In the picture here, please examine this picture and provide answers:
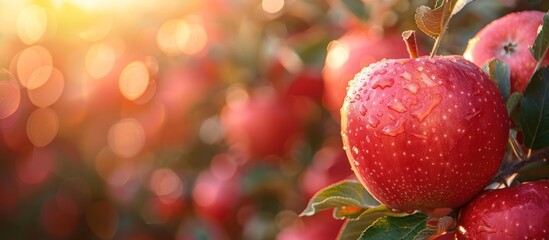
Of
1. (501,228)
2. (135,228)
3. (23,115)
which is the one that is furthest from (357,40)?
(23,115)

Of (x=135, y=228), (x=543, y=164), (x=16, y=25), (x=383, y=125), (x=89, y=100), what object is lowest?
(x=135, y=228)

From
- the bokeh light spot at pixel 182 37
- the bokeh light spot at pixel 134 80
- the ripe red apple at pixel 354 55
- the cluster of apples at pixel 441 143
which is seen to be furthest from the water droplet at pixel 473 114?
the bokeh light spot at pixel 134 80

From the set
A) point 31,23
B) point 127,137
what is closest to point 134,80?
point 127,137

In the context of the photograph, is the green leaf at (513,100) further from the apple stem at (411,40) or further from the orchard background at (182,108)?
the orchard background at (182,108)

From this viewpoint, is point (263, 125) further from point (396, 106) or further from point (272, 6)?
point (396, 106)

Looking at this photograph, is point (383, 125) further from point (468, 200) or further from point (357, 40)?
point (357, 40)
